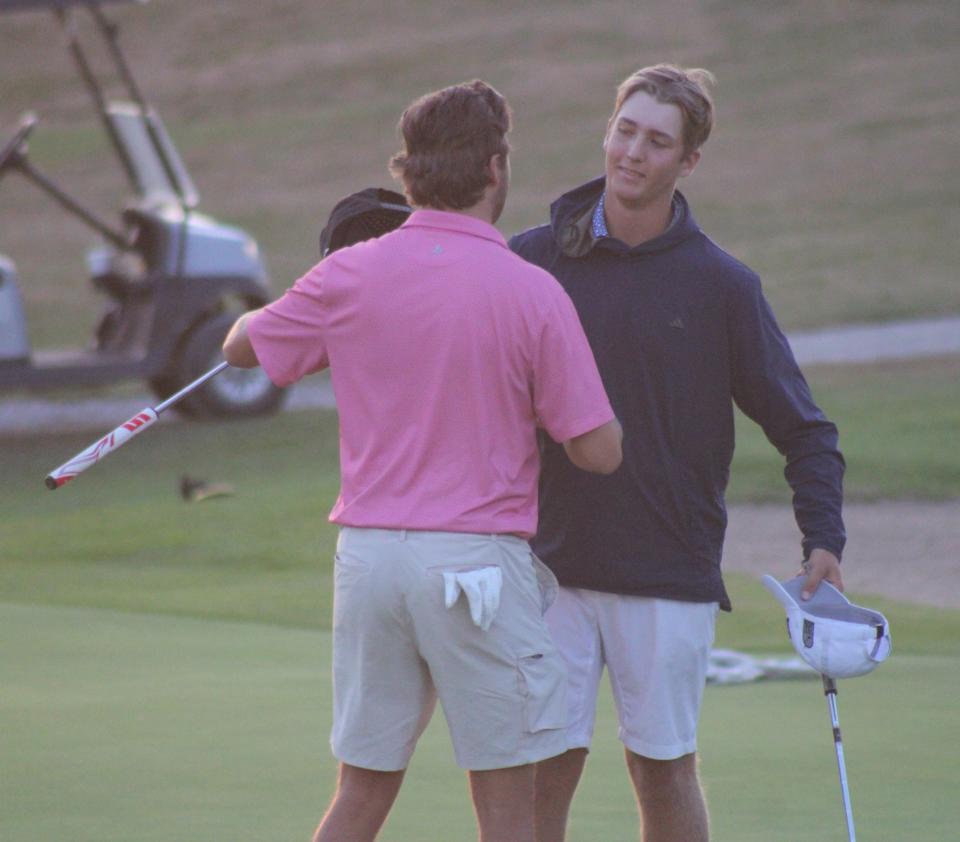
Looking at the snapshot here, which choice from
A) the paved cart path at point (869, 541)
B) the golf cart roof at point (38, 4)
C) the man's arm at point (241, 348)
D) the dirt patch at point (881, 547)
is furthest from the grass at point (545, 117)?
the man's arm at point (241, 348)

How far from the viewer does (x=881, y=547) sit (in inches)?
355

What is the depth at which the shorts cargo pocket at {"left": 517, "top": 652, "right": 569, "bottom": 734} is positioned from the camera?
3008 millimetres

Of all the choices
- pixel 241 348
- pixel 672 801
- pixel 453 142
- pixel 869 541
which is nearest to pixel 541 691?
pixel 672 801

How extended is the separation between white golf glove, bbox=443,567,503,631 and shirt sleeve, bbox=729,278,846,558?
2.38ft

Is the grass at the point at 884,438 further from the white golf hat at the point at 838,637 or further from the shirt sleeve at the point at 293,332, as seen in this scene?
the shirt sleeve at the point at 293,332

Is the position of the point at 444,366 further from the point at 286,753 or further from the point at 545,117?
the point at 545,117

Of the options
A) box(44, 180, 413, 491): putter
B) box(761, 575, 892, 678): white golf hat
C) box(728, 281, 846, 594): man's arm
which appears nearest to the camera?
box(44, 180, 413, 491): putter

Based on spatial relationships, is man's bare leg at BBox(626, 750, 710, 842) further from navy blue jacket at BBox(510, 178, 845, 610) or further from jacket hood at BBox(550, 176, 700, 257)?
jacket hood at BBox(550, 176, 700, 257)

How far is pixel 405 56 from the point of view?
3234 cm

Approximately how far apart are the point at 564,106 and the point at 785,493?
66.9 ft

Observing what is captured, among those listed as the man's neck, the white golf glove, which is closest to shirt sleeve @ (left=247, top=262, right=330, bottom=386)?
the white golf glove

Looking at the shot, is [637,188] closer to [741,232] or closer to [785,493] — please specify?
[785,493]

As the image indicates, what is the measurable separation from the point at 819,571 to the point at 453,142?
1034 mm

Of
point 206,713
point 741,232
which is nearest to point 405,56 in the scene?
point 741,232
